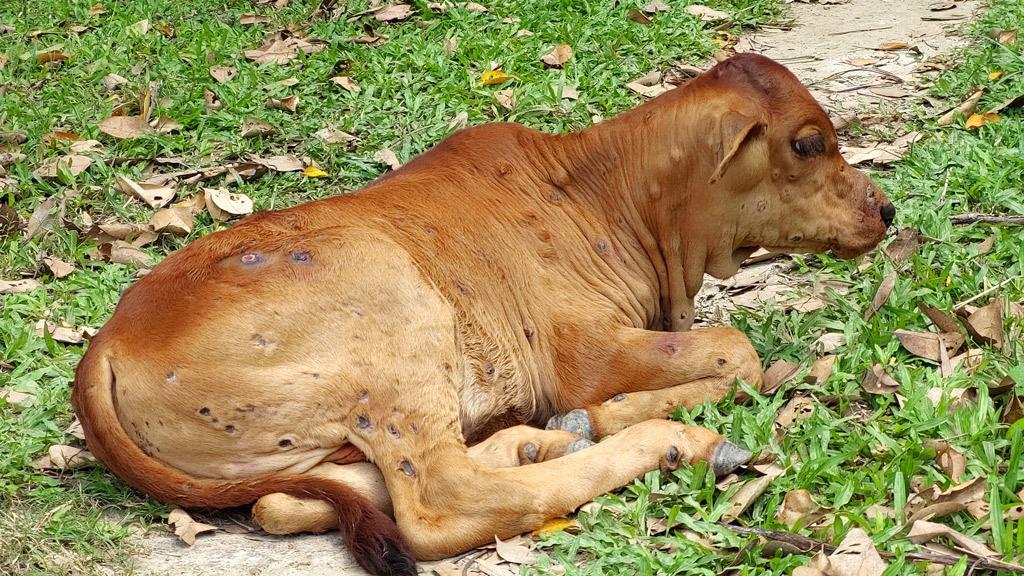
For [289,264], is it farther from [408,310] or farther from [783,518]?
[783,518]

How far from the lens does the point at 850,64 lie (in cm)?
842

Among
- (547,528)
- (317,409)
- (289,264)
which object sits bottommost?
(547,528)

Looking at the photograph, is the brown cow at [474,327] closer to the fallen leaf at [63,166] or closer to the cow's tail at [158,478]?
the cow's tail at [158,478]

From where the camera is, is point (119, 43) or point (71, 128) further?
point (119, 43)

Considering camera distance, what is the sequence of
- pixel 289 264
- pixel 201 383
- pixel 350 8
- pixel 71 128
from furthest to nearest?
pixel 350 8
pixel 71 128
pixel 289 264
pixel 201 383

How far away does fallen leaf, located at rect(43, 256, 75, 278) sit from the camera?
21.2 feet

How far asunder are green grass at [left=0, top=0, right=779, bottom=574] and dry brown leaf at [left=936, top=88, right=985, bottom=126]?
1.83m

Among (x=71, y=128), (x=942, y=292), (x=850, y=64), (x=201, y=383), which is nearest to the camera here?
(x=201, y=383)

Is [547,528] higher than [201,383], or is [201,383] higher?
[201,383]

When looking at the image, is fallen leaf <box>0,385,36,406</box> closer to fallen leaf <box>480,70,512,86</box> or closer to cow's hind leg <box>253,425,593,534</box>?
cow's hind leg <box>253,425,593,534</box>

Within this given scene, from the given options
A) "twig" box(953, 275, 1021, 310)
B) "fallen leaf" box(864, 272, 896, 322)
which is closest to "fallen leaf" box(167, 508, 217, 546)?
"fallen leaf" box(864, 272, 896, 322)

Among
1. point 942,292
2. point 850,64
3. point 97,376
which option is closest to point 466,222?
point 97,376

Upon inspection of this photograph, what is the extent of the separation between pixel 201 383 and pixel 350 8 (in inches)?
210

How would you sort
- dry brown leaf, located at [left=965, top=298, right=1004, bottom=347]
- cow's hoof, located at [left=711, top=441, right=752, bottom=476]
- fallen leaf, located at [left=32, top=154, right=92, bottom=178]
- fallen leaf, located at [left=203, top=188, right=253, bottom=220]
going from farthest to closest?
1. fallen leaf, located at [left=32, top=154, right=92, bottom=178]
2. fallen leaf, located at [left=203, top=188, right=253, bottom=220]
3. dry brown leaf, located at [left=965, top=298, right=1004, bottom=347]
4. cow's hoof, located at [left=711, top=441, right=752, bottom=476]
